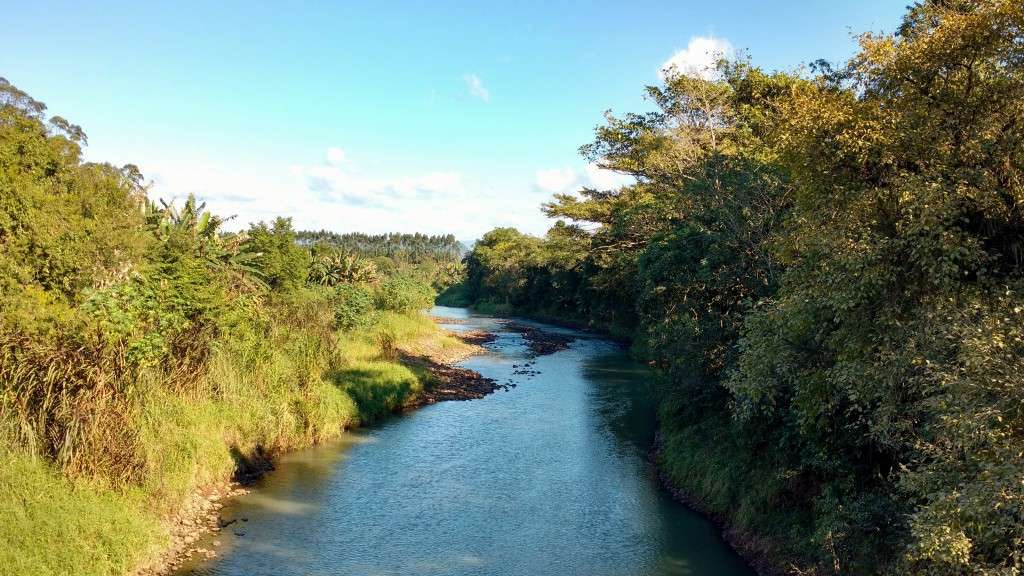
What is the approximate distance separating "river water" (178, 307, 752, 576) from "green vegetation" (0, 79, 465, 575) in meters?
1.63

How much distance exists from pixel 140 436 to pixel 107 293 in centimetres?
346

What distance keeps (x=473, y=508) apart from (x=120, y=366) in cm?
961

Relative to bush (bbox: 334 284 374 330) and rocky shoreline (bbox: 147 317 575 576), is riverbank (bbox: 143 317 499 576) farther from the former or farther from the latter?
bush (bbox: 334 284 374 330)

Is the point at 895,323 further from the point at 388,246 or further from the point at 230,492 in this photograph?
the point at 388,246

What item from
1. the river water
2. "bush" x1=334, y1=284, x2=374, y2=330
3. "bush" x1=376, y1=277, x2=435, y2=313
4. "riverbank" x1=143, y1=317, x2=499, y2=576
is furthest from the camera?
"bush" x1=376, y1=277, x2=435, y2=313

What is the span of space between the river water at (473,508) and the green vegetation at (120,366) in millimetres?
1633

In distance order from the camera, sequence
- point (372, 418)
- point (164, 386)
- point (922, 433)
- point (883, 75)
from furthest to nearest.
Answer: point (372, 418)
point (164, 386)
point (883, 75)
point (922, 433)

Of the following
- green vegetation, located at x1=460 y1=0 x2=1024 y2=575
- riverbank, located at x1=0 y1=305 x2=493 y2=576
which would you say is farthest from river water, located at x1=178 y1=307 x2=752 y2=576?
green vegetation, located at x1=460 y1=0 x2=1024 y2=575

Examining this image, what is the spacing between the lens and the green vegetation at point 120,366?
1267 centimetres

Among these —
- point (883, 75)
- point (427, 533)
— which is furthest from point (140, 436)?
point (883, 75)

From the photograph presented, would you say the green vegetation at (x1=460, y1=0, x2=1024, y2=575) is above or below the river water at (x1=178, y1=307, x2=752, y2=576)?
above

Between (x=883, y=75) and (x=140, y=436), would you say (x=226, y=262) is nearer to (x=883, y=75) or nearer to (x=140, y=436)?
(x=140, y=436)

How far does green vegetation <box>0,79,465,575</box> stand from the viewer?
41.6 ft

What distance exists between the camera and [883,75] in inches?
436
